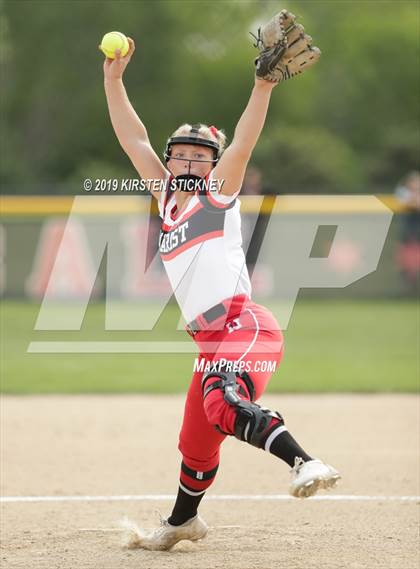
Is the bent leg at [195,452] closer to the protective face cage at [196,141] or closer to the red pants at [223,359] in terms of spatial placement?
the red pants at [223,359]

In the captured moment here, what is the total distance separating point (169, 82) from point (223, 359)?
4346 centimetres

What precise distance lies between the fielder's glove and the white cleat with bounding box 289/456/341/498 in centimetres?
169

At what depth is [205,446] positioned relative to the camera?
502cm

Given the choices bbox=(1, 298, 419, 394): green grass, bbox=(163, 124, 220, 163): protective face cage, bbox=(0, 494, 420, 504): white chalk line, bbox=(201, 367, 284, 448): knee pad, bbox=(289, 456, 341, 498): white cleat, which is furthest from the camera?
bbox=(1, 298, 419, 394): green grass

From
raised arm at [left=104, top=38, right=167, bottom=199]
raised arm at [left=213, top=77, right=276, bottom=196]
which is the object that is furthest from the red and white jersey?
raised arm at [left=104, top=38, right=167, bottom=199]

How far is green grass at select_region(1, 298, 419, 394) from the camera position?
10.6 metres

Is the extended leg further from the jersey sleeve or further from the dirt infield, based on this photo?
the jersey sleeve

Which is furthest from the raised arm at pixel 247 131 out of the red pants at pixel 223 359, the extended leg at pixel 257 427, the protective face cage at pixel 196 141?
the extended leg at pixel 257 427

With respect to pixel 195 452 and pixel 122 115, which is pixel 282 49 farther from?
pixel 195 452

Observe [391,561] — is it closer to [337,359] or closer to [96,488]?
[96,488]

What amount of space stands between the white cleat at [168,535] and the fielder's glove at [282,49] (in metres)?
2.25

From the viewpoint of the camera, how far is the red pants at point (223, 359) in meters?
4.56

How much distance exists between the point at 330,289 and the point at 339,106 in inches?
1271

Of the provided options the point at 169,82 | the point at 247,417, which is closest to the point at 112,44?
the point at 247,417
